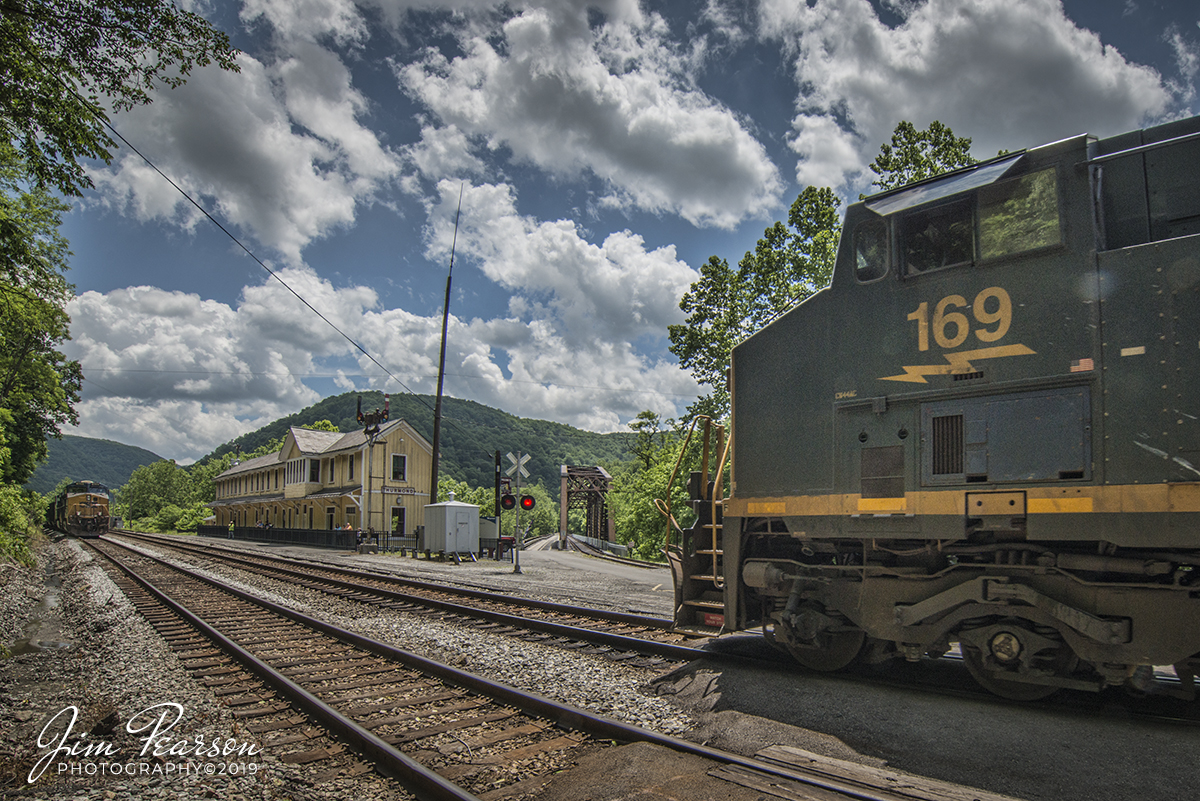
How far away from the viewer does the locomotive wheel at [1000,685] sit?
5156 millimetres

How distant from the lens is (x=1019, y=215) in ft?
17.2

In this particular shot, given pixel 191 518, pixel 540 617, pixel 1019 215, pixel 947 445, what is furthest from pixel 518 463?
pixel 191 518

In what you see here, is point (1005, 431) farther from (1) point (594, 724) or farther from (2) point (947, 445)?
(1) point (594, 724)

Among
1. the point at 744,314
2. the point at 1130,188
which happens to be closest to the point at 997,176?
the point at 1130,188

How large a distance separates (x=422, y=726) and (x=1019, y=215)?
6.32 meters

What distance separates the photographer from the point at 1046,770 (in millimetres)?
4145

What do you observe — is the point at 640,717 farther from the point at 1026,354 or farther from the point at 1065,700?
the point at 1026,354

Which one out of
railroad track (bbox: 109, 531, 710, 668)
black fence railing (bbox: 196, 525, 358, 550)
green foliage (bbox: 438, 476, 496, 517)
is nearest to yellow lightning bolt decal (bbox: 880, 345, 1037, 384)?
railroad track (bbox: 109, 531, 710, 668)

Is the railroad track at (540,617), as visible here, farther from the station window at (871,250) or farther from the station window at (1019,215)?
the station window at (1019,215)

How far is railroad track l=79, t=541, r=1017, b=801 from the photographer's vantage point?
4094 millimetres

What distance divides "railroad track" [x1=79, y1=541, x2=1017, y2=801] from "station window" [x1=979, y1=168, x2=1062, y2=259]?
3960 millimetres

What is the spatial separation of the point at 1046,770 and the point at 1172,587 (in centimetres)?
156

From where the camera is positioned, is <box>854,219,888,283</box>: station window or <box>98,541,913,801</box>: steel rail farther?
<box>854,219,888,283</box>: station window

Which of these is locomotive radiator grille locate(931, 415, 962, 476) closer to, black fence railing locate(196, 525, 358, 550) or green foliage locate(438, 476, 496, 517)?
black fence railing locate(196, 525, 358, 550)
